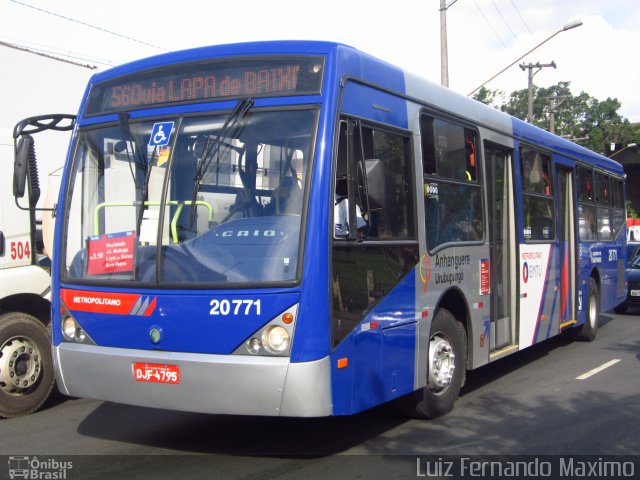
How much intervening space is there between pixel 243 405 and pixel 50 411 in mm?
3539

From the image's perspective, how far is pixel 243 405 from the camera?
4996 millimetres

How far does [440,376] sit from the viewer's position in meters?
6.92

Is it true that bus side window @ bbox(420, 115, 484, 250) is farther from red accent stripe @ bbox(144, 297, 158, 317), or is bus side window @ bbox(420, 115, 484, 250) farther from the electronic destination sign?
red accent stripe @ bbox(144, 297, 158, 317)

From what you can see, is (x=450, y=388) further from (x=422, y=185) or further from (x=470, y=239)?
(x=422, y=185)

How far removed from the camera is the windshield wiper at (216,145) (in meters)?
5.41

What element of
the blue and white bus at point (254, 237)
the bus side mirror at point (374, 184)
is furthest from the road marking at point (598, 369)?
the bus side mirror at point (374, 184)

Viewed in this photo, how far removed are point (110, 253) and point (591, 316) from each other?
8.98 meters

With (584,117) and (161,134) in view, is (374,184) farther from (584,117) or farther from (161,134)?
(584,117)

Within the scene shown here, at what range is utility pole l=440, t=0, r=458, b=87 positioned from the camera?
17953mm

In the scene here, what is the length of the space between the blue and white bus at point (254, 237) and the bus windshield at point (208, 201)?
0.04 ft

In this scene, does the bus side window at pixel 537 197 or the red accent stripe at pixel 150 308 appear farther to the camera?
the bus side window at pixel 537 197

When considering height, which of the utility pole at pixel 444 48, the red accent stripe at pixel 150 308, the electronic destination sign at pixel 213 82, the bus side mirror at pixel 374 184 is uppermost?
the utility pole at pixel 444 48

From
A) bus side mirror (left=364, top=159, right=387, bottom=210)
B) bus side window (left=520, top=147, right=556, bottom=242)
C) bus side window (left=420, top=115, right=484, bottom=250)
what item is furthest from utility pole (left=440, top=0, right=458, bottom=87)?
bus side mirror (left=364, top=159, right=387, bottom=210)

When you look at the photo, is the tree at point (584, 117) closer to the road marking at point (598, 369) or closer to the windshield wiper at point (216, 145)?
the road marking at point (598, 369)
